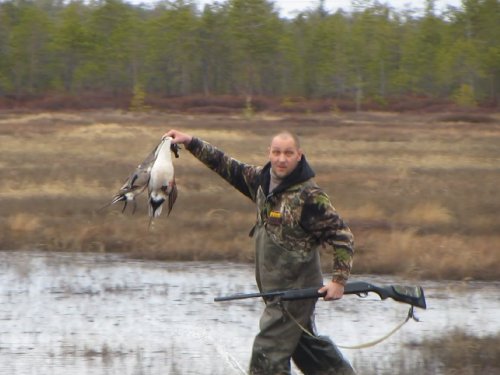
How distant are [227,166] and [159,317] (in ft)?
12.0

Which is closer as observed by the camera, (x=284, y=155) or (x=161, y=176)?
(x=284, y=155)

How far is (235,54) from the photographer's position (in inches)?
2884

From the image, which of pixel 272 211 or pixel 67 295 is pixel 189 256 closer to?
pixel 67 295

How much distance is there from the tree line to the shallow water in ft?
183

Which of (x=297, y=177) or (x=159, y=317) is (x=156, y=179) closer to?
(x=297, y=177)

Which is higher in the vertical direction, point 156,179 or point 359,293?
point 156,179

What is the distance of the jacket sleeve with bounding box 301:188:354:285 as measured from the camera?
521cm

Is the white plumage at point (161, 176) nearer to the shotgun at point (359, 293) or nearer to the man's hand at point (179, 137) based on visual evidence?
the man's hand at point (179, 137)

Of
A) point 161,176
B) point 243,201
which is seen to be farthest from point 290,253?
point 243,201

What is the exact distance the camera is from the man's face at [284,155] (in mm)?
5211

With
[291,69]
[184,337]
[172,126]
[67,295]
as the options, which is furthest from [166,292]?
[291,69]

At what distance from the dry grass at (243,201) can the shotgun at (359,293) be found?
6.23m

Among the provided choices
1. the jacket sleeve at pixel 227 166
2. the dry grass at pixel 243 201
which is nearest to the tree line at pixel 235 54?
the dry grass at pixel 243 201

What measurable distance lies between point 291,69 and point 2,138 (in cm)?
4846
